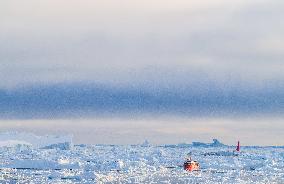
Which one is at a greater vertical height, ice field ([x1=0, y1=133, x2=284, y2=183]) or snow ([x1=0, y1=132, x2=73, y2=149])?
snow ([x1=0, y1=132, x2=73, y2=149])

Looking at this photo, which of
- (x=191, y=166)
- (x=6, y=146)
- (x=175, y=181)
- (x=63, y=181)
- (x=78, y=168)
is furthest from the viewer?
(x=6, y=146)

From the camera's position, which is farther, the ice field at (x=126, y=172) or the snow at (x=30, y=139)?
the snow at (x=30, y=139)

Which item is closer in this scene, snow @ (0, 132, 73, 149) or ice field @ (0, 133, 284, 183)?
ice field @ (0, 133, 284, 183)

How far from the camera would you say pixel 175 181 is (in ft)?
102

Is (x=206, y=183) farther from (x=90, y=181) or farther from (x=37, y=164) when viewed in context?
(x=37, y=164)

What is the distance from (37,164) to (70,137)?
54.6m

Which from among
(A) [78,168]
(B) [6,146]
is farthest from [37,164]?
(B) [6,146]

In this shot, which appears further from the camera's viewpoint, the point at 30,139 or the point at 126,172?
the point at 30,139

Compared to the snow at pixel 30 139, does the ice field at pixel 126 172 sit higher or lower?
lower

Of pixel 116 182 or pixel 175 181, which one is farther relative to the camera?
pixel 175 181

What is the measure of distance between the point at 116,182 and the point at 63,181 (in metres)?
2.54

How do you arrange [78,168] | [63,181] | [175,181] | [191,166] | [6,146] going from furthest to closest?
[6,146] < [191,166] < [78,168] < [175,181] < [63,181]

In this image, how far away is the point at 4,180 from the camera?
1153 inches

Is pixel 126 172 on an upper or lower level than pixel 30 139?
lower
